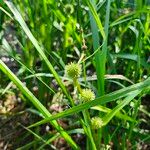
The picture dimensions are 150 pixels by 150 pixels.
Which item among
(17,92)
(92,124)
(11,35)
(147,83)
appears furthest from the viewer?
(11,35)

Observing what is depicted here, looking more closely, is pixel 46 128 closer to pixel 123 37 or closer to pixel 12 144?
pixel 12 144

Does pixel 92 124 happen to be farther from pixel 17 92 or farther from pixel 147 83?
pixel 17 92

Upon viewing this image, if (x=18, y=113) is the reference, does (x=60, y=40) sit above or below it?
above

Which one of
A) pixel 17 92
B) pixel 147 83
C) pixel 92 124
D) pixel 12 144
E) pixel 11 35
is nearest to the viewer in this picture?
pixel 147 83

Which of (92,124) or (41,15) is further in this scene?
(41,15)

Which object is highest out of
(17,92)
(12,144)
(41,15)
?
(41,15)

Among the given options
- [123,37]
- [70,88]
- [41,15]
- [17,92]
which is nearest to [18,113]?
[17,92]

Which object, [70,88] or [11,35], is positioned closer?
[70,88]

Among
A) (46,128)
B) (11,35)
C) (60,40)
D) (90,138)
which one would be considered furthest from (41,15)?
(90,138)

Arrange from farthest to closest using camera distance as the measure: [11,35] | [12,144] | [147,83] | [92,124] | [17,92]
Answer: [11,35]
[17,92]
[12,144]
[92,124]
[147,83]

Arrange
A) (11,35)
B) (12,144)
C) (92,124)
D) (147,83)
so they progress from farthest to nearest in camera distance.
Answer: (11,35), (12,144), (92,124), (147,83)
